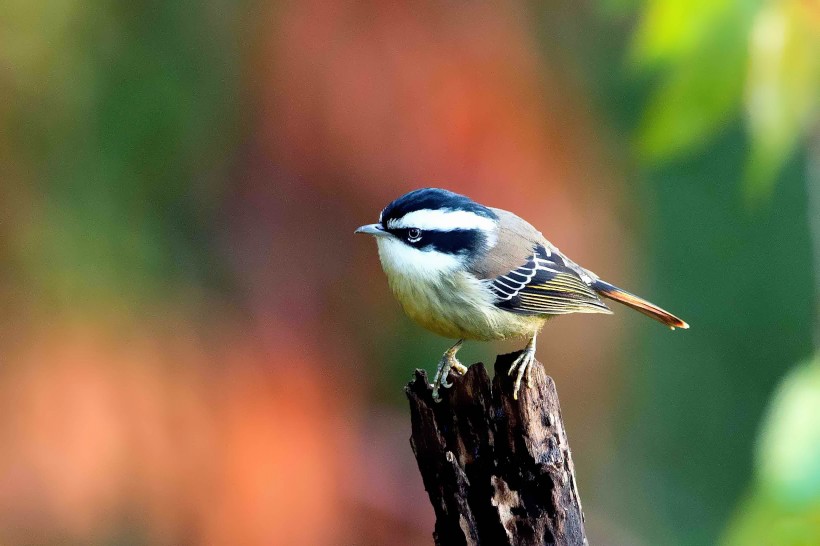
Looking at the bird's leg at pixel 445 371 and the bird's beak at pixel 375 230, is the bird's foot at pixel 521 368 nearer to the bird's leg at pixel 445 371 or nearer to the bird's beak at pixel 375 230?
the bird's leg at pixel 445 371

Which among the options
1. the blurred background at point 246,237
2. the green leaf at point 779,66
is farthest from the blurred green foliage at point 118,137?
the green leaf at point 779,66

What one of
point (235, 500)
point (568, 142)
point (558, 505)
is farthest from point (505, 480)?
point (568, 142)

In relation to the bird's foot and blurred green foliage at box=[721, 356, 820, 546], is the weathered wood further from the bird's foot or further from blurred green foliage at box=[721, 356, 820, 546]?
blurred green foliage at box=[721, 356, 820, 546]

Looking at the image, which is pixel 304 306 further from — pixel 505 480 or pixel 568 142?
pixel 505 480

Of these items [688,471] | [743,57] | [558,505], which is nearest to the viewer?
[558,505]

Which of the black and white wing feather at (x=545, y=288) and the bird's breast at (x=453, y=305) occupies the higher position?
the black and white wing feather at (x=545, y=288)

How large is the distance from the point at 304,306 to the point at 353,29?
1.34 meters

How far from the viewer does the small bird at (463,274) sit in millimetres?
3502

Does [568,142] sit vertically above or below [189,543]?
above

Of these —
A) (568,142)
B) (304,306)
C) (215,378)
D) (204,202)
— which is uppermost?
(568,142)

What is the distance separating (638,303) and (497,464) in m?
1.47

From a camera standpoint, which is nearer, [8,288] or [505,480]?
[505,480]

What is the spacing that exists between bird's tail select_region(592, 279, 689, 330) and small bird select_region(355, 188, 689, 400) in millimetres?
214

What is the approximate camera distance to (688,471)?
7414 millimetres
